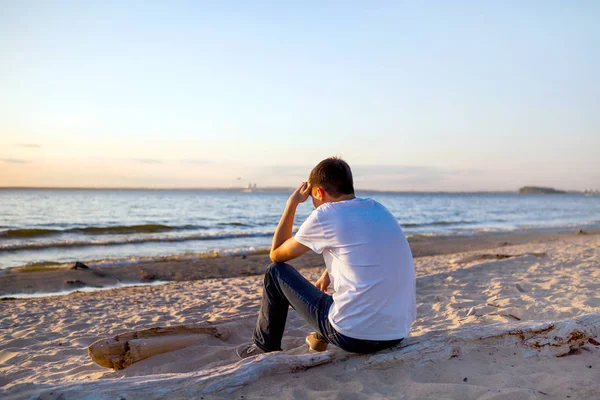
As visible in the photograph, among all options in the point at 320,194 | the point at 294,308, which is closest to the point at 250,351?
the point at 294,308

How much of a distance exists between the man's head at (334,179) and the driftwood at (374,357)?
106cm

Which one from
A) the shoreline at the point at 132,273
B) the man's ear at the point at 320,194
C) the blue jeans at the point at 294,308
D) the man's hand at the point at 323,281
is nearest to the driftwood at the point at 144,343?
the blue jeans at the point at 294,308

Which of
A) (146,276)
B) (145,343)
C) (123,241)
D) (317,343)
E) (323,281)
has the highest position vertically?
(323,281)

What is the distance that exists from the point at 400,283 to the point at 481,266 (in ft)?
18.9

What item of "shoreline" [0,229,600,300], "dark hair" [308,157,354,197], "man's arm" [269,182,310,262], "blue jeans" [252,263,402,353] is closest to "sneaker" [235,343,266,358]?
"blue jeans" [252,263,402,353]

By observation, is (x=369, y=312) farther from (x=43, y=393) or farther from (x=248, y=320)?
(x=248, y=320)

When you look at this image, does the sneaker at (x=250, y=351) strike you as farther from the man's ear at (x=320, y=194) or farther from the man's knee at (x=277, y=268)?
the man's ear at (x=320, y=194)

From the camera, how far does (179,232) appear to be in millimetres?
17844

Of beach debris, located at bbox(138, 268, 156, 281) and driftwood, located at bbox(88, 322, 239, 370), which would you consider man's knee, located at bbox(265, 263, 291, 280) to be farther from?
beach debris, located at bbox(138, 268, 156, 281)

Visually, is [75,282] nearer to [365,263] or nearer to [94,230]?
[365,263]

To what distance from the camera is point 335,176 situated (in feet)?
8.93

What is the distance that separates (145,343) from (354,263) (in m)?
2.16

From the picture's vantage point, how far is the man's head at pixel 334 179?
271 centimetres

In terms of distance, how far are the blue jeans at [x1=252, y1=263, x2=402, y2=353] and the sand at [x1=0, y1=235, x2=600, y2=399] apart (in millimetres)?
139
